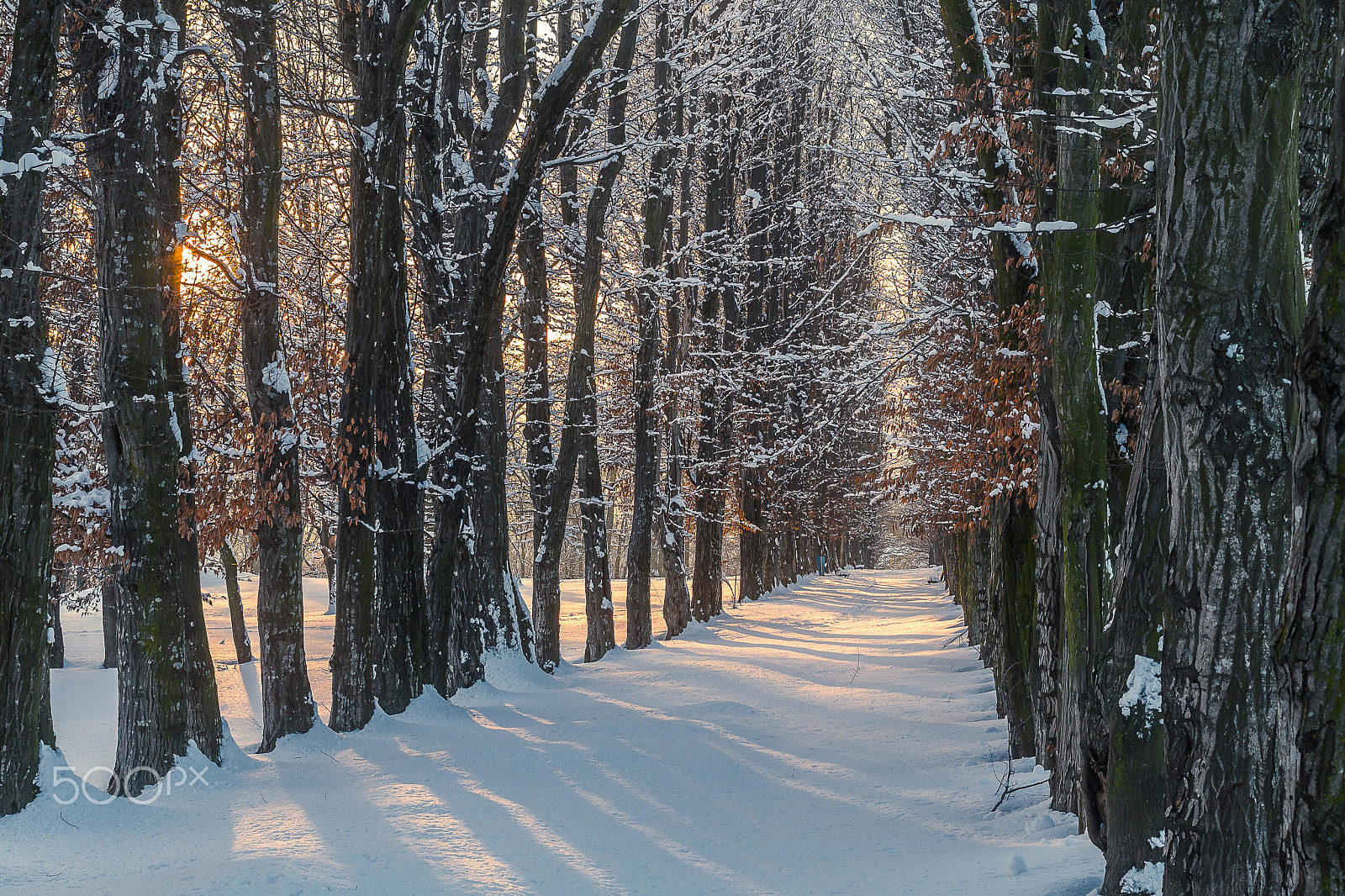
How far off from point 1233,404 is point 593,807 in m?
5.62

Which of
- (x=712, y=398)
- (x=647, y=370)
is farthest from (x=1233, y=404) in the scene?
(x=712, y=398)

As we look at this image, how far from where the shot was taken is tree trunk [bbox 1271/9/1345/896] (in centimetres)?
267

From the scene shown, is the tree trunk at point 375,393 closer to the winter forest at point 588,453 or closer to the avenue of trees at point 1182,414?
the winter forest at point 588,453

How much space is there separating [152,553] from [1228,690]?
732cm

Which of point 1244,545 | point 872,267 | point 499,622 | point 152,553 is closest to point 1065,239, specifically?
point 1244,545

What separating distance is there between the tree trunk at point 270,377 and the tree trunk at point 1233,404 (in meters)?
7.98

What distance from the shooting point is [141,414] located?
25.0ft

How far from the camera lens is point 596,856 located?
21.0 ft

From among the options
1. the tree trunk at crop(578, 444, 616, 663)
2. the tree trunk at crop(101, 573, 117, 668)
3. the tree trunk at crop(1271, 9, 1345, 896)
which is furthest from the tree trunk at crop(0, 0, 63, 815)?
the tree trunk at crop(101, 573, 117, 668)

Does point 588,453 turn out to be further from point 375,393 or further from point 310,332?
point 375,393

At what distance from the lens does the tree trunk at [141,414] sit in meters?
7.52

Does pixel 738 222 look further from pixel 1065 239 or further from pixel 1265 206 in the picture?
pixel 1265 206

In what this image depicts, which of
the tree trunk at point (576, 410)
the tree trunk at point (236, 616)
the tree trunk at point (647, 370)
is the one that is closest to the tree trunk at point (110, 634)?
the tree trunk at point (236, 616)

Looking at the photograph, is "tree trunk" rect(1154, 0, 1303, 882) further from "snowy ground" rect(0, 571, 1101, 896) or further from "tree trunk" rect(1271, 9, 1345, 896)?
"snowy ground" rect(0, 571, 1101, 896)
